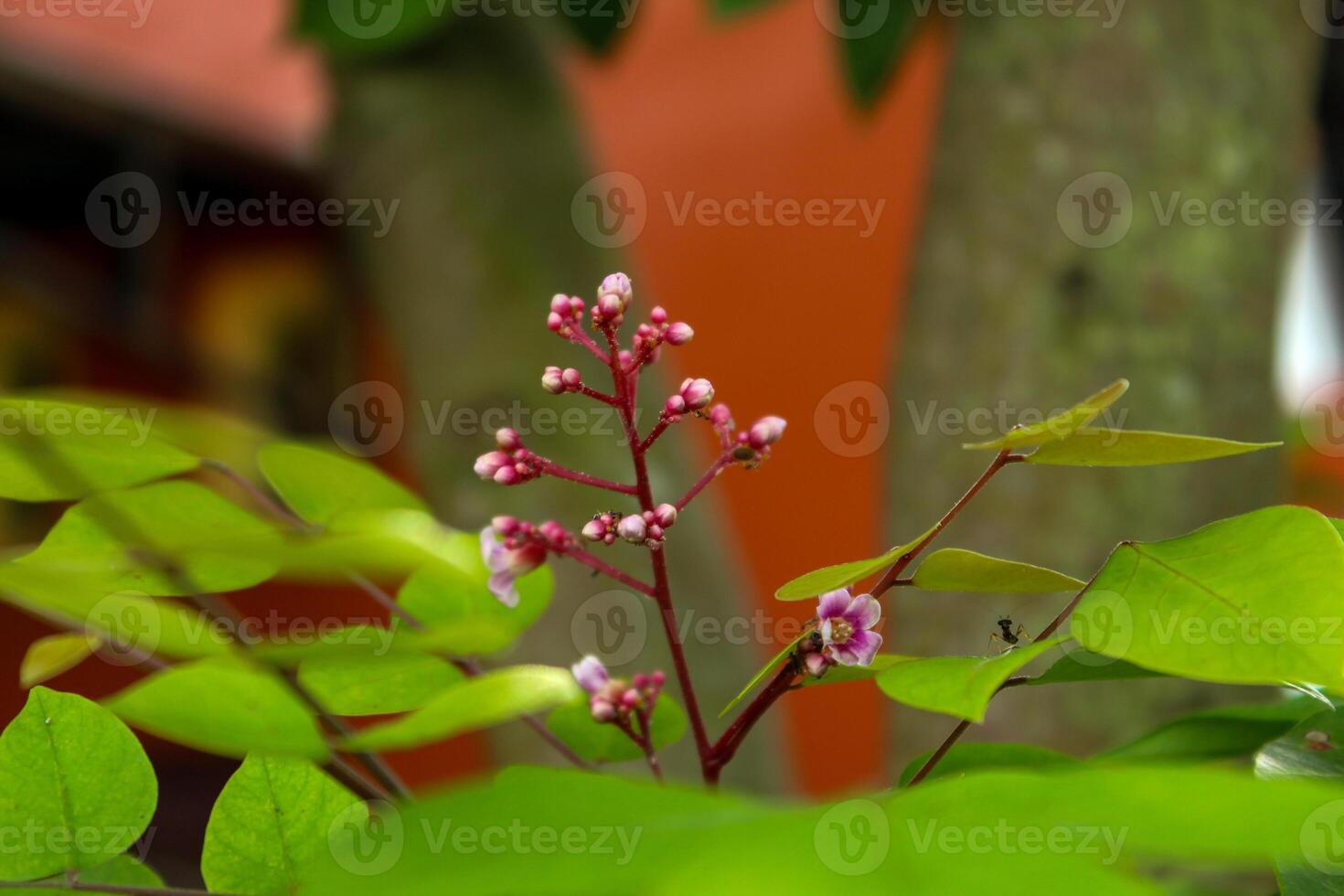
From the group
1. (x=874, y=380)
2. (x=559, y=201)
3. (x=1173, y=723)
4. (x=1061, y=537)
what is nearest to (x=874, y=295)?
(x=874, y=380)

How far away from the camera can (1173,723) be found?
13.5 inches

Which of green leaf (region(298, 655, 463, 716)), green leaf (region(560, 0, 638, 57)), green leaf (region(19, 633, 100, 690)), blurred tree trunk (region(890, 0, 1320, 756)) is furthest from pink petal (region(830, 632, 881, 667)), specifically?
green leaf (region(560, 0, 638, 57))

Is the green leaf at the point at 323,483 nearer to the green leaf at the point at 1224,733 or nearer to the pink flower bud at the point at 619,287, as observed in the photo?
the pink flower bud at the point at 619,287

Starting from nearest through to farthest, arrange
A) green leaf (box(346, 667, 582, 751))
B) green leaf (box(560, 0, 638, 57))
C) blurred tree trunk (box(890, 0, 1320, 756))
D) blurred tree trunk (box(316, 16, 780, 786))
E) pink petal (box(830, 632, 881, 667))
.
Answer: green leaf (box(346, 667, 582, 751)) < pink petal (box(830, 632, 881, 667)) < blurred tree trunk (box(890, 0, 1320, 756)) < blurred tree trunk (box(316, 16, 780, 786)) < green leaf (box(560, 0, 638, 57))

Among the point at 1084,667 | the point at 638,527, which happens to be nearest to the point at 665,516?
the point at 638,527

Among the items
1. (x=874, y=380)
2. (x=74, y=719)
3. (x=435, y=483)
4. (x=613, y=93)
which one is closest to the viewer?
(x=74, y=719)

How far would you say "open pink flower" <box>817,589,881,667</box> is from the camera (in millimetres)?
295

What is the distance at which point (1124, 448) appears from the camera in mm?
266

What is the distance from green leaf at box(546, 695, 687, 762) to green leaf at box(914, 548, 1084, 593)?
9 centimetres

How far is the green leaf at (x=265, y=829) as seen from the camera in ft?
0.93

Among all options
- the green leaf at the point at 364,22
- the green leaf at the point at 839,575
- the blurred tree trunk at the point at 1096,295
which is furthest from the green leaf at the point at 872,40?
the green leaf at the point at 839,575

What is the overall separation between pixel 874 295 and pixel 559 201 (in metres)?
1.41

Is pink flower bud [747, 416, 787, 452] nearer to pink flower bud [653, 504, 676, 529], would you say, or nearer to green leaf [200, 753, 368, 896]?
pink flower bud [653, 504, 676, 529]

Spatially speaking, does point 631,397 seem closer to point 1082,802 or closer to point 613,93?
point 1082,802
